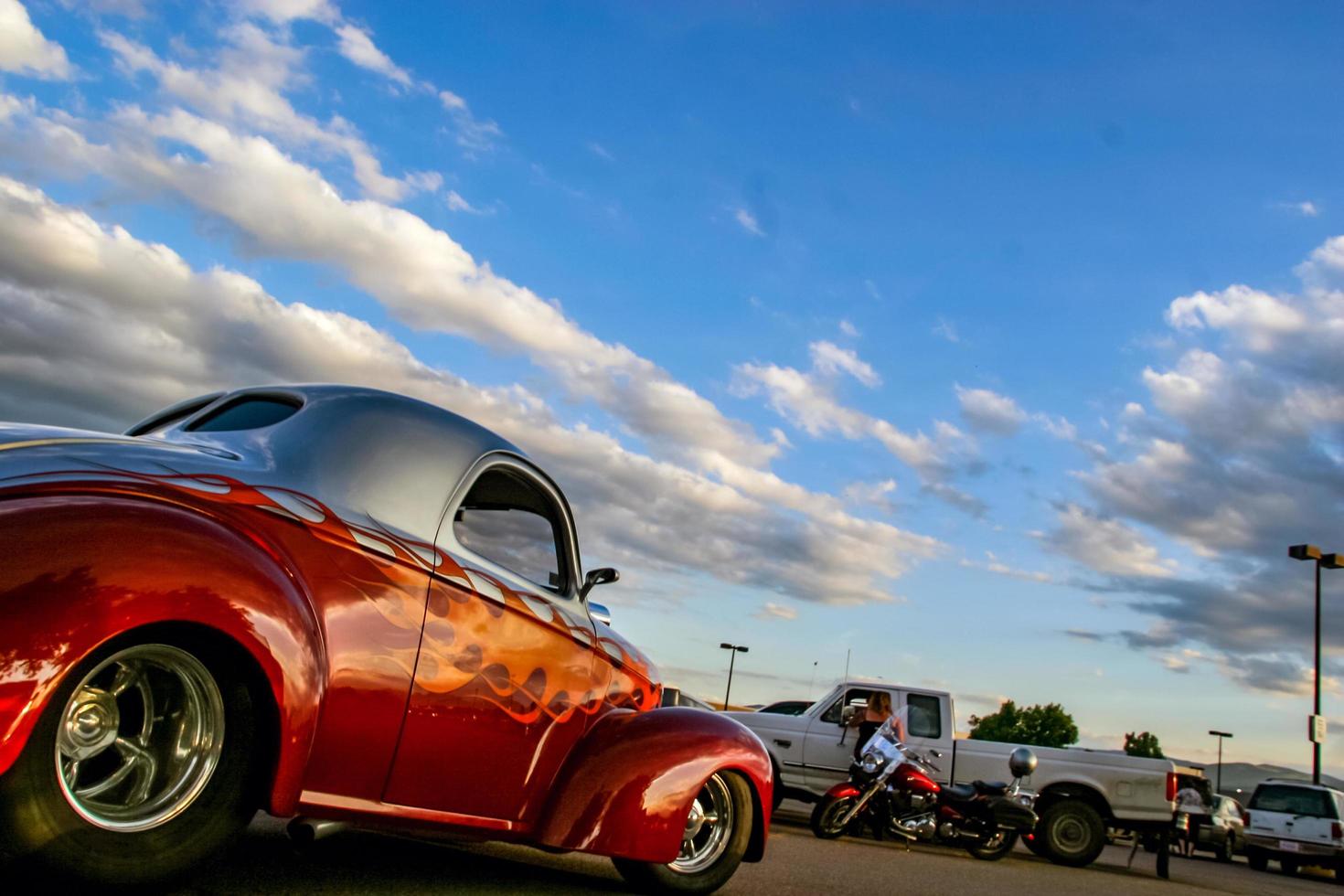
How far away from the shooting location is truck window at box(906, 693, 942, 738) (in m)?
14.5

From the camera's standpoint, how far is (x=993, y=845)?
1161 centimetres

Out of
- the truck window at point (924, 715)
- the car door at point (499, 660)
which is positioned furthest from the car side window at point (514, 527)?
the truck window at point (924, 715)

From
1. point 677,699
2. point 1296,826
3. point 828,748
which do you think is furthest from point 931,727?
point 1296,826

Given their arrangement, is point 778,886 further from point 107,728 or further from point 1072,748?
point 1072,748

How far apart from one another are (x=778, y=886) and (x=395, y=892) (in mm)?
2639

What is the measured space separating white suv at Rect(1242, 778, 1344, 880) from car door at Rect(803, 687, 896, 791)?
41.4 ft

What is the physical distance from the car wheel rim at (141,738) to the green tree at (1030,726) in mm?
114557

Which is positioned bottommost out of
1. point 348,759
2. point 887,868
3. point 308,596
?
point 887,868

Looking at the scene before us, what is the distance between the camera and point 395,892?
4594mm

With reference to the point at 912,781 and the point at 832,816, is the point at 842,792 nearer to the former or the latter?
the point at 832,816

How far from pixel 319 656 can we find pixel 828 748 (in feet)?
37.1

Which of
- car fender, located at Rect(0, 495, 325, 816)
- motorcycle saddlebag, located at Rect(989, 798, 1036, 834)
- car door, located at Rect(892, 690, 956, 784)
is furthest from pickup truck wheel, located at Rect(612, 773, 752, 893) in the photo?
car door, located at Rect(892, 690, 956, 784)

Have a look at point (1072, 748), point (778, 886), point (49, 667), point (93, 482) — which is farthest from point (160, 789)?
point (1072, 748)

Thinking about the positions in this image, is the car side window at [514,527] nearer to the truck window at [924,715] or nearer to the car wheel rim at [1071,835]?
the truck window at [924,715]
